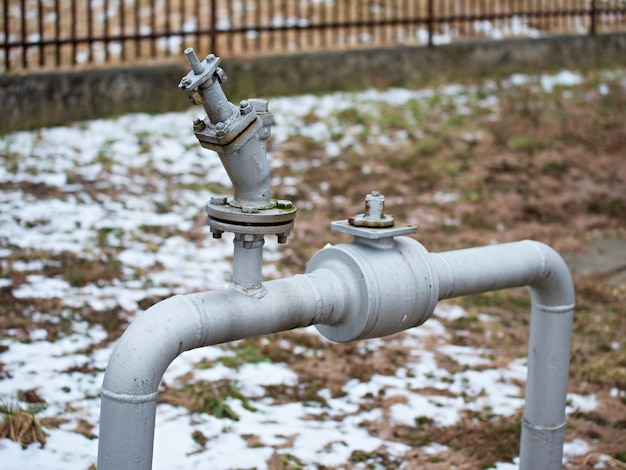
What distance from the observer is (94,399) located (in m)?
3.46

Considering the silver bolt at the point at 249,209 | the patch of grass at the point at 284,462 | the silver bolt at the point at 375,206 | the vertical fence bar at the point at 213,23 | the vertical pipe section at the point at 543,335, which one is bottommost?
the patch of grass at the point at 284,462

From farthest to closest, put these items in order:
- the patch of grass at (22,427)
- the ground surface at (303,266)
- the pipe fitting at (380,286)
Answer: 1. the ground surface at (303,266)
2. the patch of grass at (22,427)
3. the pipe fitting at (380,286)

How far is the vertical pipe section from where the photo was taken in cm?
260

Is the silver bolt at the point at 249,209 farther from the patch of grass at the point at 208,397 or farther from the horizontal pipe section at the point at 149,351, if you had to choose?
the patch of grass at the point at 208,397

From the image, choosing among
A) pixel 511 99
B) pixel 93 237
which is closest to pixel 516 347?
pixel 93 237

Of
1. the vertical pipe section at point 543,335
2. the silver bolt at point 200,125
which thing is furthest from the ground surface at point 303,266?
the silver bolt at point 200,125

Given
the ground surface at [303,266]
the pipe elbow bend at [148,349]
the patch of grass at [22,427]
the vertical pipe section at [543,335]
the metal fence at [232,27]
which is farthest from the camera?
the metal fence at [232,27]

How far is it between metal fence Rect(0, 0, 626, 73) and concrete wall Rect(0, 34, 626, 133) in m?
0.23

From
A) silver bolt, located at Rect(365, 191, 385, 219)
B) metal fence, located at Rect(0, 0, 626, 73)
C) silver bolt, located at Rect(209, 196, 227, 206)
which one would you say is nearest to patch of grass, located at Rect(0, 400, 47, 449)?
silver bolt, located at Rect(209, 196, 227, 206)

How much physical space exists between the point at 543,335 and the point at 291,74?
5485 mm

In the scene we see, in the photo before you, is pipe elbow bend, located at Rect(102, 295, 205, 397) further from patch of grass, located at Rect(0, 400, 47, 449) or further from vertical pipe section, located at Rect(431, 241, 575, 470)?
patch of grass, located at Rect(0, 400, 47, 449)

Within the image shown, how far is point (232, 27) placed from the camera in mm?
7719

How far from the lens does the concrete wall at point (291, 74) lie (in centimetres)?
665

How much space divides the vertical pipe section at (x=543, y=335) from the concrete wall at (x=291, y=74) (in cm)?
481
